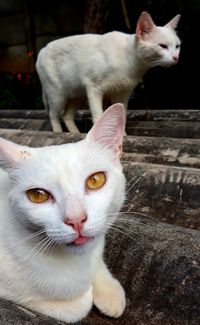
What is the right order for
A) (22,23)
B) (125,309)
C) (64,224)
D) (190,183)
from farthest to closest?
(22,23), (190,183), (125,309), (64,224)

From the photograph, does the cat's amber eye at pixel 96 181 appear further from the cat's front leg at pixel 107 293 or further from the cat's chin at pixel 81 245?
the cat's front leg at pixel 107 293

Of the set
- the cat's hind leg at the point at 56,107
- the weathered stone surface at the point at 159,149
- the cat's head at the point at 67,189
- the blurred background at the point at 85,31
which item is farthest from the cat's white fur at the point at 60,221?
the blurred background at the point at 85,31

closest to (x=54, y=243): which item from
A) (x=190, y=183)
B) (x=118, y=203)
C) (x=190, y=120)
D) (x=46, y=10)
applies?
(x=118, y=203)

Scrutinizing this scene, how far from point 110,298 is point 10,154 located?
54 cm

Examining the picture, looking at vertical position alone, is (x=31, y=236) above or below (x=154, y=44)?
above

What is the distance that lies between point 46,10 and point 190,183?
6910 millimetres

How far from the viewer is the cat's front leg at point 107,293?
1.49 meters

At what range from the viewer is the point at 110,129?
4.97ft

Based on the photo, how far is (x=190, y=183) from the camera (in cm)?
202

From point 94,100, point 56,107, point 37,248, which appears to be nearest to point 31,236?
point 37,248

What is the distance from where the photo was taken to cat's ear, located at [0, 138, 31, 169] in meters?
1.39

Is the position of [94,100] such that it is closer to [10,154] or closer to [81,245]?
[10,154]

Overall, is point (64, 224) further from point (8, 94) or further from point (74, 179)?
point (8, 94)

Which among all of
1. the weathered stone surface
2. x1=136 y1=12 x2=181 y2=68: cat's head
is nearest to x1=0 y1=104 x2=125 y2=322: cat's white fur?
the weathered stone surface
